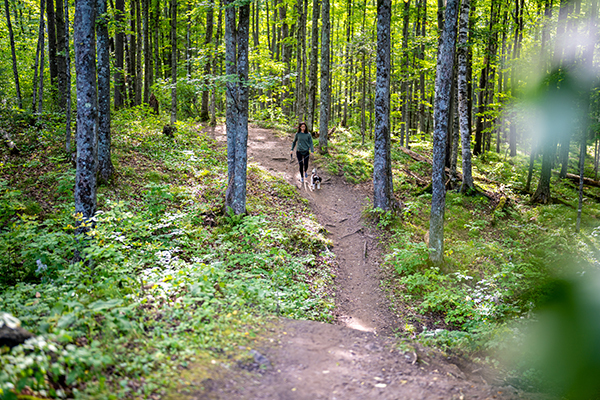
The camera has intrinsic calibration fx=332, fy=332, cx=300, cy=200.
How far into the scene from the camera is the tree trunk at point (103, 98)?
30.4 ft

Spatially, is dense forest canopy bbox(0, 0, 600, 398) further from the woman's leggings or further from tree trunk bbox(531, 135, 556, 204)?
the woman's leggings

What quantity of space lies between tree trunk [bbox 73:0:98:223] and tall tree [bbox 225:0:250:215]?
3288mm

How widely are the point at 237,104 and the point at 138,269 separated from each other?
511cm

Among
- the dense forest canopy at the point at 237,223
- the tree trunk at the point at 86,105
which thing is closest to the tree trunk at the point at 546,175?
the dense forest canopy at the point at 237,223

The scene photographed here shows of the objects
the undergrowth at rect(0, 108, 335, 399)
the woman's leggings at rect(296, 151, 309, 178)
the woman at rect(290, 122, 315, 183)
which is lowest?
the undergrowth at rect(0, 108, 335, 399)

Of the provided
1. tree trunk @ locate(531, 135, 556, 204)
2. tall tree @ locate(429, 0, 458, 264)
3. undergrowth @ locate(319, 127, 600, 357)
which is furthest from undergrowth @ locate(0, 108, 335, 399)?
tree trunk @ locate(531, 135, 556, 204)

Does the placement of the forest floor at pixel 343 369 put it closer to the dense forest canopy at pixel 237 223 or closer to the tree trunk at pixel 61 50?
the dense forest canopy at pixel 237 223

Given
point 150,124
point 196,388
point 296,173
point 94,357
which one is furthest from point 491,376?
point 150,124

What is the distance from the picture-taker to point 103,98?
9.82 metres

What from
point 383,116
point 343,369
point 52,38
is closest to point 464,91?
point 383,116

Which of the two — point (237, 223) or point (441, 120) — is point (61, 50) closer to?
point (237, 223)

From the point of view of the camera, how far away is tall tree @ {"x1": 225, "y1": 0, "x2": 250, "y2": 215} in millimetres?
8852

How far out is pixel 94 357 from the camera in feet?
10.4

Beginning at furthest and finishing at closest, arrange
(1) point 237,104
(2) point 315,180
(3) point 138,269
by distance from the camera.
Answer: (2) point 315,180 → (1) point 237,104 → (3) point 138,269
